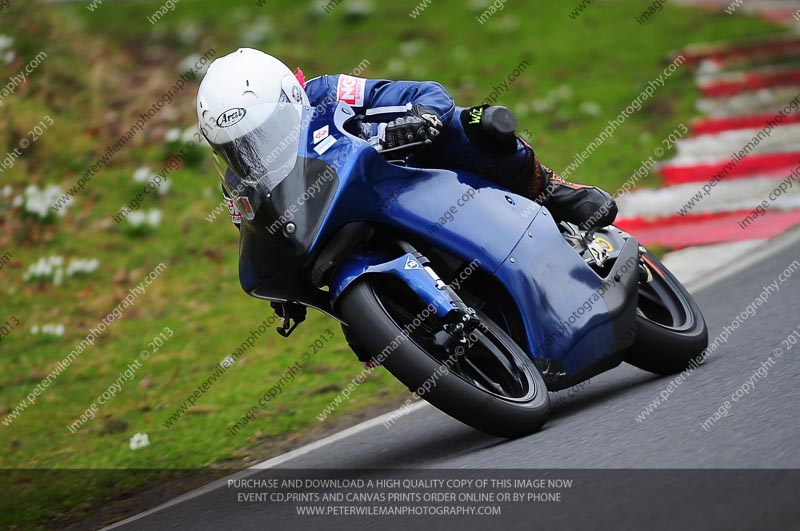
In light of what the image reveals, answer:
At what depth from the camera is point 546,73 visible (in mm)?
14500

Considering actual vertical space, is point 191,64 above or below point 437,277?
below

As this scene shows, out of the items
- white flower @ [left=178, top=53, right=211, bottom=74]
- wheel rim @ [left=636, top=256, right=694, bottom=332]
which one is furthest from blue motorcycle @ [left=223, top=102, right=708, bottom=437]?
white flower @ [left=178, top=53, right=211, bottom=74]

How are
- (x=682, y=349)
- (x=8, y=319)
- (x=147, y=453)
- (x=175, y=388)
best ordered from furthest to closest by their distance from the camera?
(x=8, y=319) < (x=175, y=388) < (x=147, y=453) < (x=682, y=349)

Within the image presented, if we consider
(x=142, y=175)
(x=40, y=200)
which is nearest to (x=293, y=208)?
(x=40, y=200)

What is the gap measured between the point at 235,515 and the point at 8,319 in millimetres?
5698

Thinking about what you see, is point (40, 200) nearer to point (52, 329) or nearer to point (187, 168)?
point (187, 168)

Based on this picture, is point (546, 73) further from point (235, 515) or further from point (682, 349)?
point (235, 515)

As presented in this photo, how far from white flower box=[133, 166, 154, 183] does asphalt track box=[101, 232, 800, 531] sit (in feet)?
21.3

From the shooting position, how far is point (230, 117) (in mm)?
4688

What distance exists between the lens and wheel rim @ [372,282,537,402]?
4.79 metres

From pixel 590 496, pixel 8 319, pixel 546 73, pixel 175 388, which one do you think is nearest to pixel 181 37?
pixel 546 73

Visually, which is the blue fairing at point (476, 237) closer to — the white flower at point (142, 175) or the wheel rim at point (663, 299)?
the wheel rim at point (663, 299)

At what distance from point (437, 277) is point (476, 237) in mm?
372

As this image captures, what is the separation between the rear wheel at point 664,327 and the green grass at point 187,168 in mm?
1643
